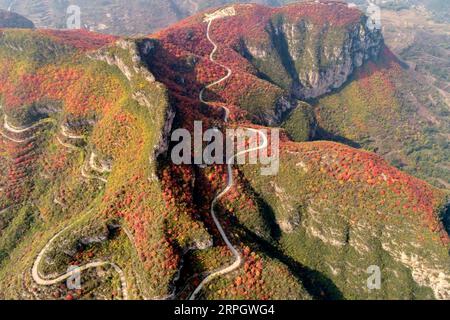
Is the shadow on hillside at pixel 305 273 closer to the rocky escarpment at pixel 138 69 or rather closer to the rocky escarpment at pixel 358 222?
the rocky escarpment at pixel 358 222

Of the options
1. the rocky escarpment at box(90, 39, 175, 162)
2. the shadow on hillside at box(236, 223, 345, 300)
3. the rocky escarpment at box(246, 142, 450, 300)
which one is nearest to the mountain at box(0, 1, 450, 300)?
the rocky escarpment at box(246, 142, 450, 300)

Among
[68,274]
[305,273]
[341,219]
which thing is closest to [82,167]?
[68,274]

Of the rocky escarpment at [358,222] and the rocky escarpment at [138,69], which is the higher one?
the rocky escarpment at [138,69]

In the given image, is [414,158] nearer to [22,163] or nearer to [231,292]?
[231,292]

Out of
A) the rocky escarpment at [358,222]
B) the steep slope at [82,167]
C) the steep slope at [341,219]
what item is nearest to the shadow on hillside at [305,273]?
the steep slope at [341,219]

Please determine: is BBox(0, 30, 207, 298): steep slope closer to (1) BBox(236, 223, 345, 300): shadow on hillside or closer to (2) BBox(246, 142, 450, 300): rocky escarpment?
(1) BBox(236, 223, 345, 300): shadow on hillside

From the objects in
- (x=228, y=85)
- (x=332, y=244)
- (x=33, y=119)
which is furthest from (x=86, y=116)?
(x=332, y=244)
